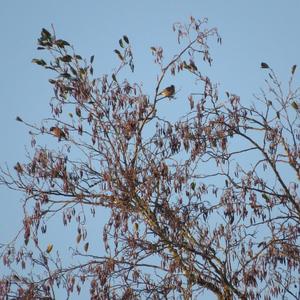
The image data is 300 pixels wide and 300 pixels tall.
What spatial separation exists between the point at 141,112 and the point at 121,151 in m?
0.58

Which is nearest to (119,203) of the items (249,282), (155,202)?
(155,202)

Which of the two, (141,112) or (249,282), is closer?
(249,282)

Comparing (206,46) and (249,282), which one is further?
(206,46)

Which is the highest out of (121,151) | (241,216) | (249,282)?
(121,151)

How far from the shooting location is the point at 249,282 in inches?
362

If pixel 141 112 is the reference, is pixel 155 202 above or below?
below

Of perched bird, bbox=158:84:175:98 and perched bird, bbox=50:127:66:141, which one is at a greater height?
perched bird, bbox=158:84:175:98

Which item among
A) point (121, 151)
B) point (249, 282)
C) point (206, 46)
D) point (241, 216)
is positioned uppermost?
point (206, 46)

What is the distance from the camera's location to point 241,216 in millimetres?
9688

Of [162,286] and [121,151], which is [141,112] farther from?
[162,286]

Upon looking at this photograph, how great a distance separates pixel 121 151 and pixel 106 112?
1.89 feet

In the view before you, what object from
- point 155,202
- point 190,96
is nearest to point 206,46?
point 190,96

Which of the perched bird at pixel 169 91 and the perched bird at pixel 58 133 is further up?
the perched bird at pixel 169 91

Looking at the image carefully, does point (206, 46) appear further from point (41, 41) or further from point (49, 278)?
point (49, 278)
